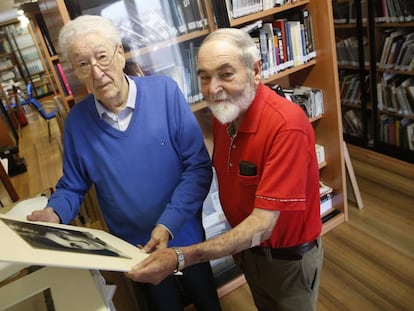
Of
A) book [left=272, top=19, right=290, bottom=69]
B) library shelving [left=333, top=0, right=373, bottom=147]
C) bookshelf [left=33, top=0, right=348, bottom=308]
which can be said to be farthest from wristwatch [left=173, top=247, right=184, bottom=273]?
library shelving [left=333, top=0, right=373, bottom=147]

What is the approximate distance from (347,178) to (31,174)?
453 cm

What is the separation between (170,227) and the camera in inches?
46.2

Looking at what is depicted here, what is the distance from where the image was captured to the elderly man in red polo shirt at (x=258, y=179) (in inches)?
37.8

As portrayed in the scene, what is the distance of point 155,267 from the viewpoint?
88 cm

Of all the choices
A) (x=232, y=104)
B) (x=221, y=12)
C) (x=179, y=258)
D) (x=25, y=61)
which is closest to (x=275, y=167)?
(x=232, y=104)

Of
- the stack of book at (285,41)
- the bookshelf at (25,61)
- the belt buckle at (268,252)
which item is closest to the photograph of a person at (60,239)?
the belt buckle at (268,252)

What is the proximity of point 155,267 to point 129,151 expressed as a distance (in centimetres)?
47

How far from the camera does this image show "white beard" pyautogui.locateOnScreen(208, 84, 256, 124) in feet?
3.40

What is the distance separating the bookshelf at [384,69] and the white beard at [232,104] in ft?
7.75

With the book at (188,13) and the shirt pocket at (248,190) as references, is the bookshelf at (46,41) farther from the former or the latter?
the shirt pocket at (248,190)

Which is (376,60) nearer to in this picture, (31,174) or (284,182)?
(284,182)

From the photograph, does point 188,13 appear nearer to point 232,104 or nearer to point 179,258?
point 232,104

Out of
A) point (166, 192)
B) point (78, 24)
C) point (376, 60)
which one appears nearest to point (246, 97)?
point (166, 192)

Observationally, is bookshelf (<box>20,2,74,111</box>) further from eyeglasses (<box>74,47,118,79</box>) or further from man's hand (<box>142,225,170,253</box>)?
man's hand (<box>142,225,170,253</box>)
